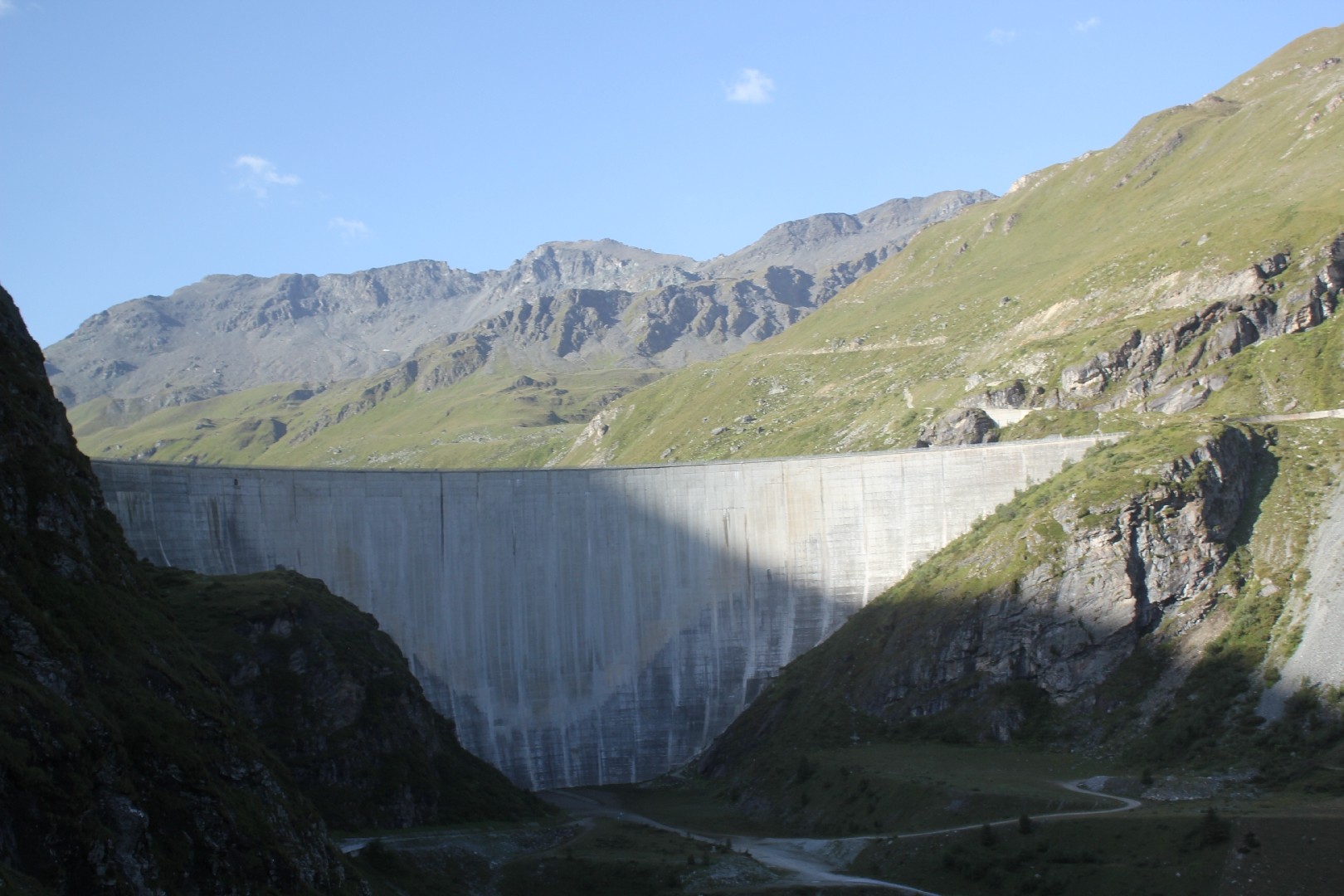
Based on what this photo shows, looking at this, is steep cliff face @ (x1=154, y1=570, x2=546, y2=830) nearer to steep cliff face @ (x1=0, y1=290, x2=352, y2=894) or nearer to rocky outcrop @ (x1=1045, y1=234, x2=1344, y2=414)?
steep cliff face @ (x1=0, y1=290, x2=352, y2=894)

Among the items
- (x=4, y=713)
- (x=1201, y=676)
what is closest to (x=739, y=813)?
(x=1201, y=676)

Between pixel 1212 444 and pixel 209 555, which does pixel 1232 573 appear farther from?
pixel 209 555

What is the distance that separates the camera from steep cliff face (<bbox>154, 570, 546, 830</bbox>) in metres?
50.3

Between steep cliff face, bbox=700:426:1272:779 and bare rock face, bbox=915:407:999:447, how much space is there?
91.6ft

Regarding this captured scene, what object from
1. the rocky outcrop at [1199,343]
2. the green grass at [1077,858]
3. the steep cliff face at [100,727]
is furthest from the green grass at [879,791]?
the rocky outcrop at [1199,343]

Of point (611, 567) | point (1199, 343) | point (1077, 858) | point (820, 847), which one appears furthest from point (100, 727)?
point (1199, 343)

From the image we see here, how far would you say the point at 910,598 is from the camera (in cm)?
6775

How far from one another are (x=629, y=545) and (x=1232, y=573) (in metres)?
30.3

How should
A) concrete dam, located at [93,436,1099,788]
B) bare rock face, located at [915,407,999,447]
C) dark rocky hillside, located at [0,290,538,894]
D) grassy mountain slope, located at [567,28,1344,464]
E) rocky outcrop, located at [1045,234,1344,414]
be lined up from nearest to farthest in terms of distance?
dark rocky hillside, located at [0,290,538,894] < concrete dam, located at [93,436,1099,788] < rocky outcrop, located at [1045,234,1344,414] < bare rock face, located at [915,407,999,447] < grassy mountain slope, located at [567,28,1344,464]

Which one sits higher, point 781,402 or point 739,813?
point 781,402

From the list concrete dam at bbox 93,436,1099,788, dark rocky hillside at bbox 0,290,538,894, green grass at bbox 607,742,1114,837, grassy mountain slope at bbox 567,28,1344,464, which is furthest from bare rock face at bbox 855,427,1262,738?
dark rocky hillside at bbox 0,290,538,894

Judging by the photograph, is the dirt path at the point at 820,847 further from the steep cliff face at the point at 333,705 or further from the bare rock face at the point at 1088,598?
the bare rock face at the point at 1088,598

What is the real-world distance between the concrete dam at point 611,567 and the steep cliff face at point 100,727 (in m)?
27.5

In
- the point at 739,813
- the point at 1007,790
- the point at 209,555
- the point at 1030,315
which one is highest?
the point at 1030,315
